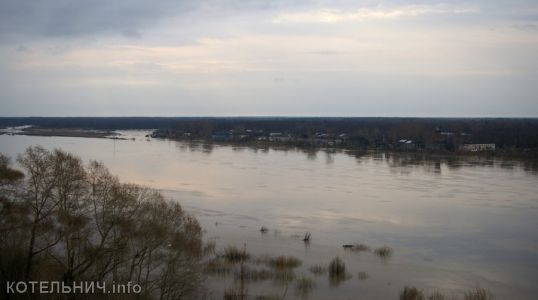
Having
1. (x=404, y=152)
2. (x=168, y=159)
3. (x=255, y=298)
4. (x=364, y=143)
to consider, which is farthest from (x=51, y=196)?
(x=364, y=143)

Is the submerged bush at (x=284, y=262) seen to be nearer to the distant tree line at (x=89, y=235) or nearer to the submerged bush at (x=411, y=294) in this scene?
the distant tree line at (x=89, y=235)

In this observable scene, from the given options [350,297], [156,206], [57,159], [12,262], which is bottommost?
[350,297]

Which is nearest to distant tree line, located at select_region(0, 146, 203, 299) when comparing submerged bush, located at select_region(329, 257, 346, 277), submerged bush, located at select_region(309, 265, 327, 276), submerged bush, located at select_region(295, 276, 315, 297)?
submerged bush, located at select_region(295, 276, 315, 297)

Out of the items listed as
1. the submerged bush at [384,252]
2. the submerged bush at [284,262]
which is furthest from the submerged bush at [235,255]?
the submerged bush at [384,252]

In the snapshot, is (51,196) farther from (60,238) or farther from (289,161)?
(289,161)

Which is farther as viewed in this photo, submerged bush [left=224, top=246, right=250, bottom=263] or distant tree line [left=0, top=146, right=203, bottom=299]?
submerged bush [left=224, top=246, right=250, bottom=263]

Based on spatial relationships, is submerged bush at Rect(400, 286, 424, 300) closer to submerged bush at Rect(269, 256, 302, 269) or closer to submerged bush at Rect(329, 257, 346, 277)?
submerged bush at Rect(329, 257, 346, 277)
